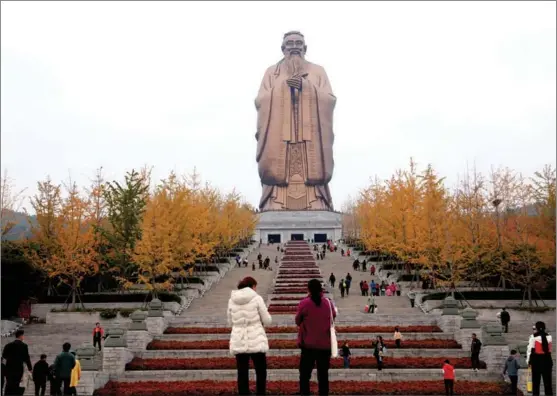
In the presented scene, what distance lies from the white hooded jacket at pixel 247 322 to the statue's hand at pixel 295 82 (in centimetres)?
5822

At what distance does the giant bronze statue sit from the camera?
64.9m

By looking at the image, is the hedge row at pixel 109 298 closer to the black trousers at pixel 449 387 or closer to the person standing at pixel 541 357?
the black trousers at pixel 449 387

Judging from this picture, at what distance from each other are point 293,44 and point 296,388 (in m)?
58.4

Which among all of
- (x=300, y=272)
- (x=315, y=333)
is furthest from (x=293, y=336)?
(x=300, y=272)

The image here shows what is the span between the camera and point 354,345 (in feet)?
54.7

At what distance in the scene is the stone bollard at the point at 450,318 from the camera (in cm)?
1786

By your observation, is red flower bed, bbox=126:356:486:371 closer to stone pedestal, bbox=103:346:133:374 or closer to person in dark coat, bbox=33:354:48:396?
stone pedestal, bbox=103:346:133:374

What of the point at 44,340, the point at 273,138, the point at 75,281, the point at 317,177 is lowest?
the point at 44,340

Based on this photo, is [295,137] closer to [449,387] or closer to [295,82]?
[295,82]

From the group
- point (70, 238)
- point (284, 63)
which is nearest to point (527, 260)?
point (70, 238)

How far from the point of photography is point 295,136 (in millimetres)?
65688

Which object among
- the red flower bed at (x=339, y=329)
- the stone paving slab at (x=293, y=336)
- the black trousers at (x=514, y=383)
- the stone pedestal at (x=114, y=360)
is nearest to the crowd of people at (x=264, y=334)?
the black trousers at (x=514, y=383)

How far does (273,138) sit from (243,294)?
58.6 m

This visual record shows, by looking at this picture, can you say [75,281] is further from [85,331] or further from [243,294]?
[243,294]
